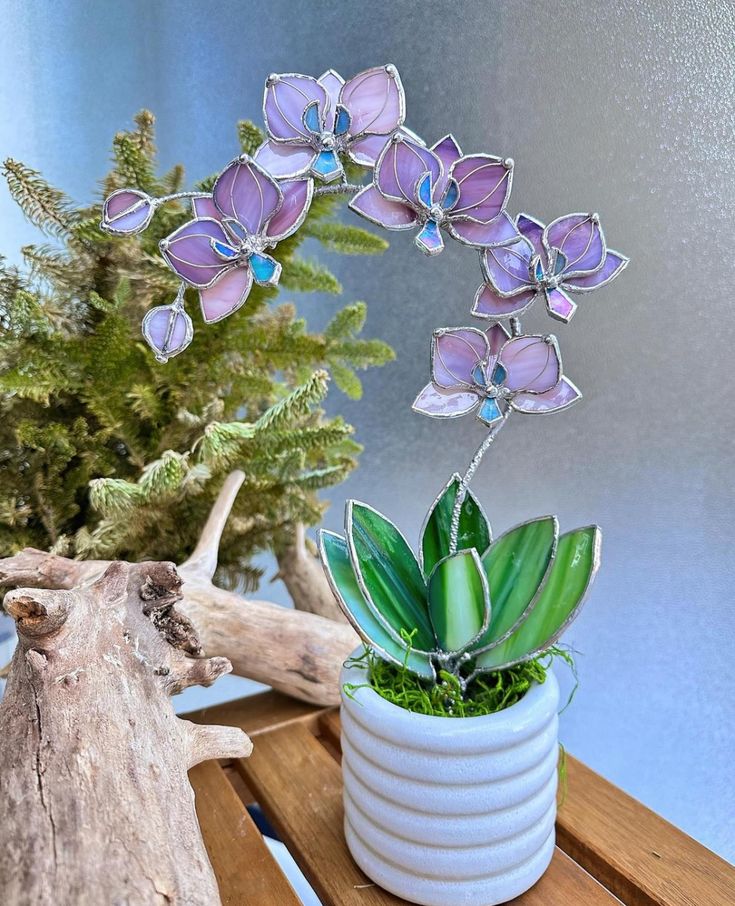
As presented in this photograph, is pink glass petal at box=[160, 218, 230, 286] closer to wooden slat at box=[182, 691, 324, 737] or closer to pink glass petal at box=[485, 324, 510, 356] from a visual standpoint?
pink glass petal at box=[485, 324, 510, 356]

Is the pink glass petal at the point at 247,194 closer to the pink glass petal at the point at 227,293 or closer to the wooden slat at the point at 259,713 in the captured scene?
the pink glass petal at the point at 227,293

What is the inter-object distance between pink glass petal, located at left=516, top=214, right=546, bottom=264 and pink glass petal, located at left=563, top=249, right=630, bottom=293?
26mm

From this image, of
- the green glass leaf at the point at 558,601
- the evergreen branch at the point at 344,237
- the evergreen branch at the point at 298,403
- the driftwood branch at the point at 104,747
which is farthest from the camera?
the evergreen branch at the point at 344,237

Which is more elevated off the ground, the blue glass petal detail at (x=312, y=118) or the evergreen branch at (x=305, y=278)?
the blue glass petal detail at (x=312, y=118)

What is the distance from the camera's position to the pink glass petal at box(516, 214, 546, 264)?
1.45 feet

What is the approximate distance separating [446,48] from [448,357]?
0.48 m

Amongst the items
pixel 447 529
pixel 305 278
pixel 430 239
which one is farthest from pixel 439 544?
pixel 305 278

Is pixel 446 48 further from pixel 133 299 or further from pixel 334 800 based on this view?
pixel 334 800

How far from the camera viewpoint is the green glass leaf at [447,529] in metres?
0.52

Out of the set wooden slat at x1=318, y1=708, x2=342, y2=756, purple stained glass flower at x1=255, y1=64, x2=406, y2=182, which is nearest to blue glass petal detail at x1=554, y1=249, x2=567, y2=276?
purple stained glass flower at x1=255, y1=64, x2=406, y2=182

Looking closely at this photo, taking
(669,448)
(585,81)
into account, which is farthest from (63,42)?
(669,448)

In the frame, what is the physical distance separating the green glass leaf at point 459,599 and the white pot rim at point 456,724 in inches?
2.0

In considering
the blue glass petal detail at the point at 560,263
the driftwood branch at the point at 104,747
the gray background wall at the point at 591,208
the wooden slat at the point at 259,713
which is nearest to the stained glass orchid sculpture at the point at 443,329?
the blue glass petal detail at the point at 560,263

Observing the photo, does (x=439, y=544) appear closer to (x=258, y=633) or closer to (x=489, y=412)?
(x=489, y=412)
